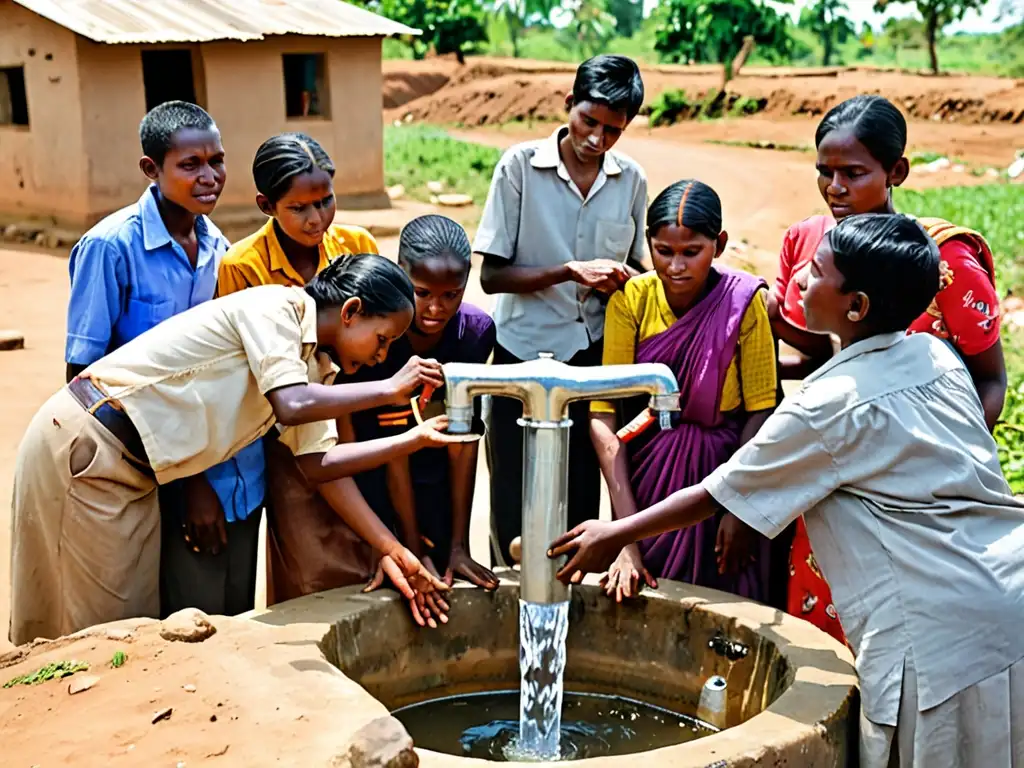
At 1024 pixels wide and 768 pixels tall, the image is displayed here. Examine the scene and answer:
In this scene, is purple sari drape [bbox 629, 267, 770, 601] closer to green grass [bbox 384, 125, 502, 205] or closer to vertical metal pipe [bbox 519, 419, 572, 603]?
vertical metal pipe [bbox 519, 419, 572, 603]

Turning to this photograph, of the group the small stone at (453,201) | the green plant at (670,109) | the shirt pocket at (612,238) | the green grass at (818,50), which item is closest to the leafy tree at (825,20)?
the green grass at (818,50)

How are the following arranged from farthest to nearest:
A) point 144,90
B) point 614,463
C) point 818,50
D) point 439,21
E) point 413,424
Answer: point 818,50
point 439,21
point 144,90
point 413,424
point 614,463

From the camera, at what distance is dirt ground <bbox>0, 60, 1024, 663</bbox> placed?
23.4ft

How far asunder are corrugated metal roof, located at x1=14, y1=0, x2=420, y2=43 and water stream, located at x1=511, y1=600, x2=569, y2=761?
8.92 m

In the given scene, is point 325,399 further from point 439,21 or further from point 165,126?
point 439,21

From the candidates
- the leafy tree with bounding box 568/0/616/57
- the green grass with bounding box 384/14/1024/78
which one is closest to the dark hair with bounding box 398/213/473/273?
the green grass with bounding box 384/14/1024/78

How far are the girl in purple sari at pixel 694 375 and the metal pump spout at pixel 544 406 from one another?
563 mm

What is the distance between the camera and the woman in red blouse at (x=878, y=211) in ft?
9.01

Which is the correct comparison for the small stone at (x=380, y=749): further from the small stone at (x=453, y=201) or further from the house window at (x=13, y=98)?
the small stone at (x=453, y=201)

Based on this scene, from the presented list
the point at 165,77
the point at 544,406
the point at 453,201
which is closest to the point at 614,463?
the point at 544,406

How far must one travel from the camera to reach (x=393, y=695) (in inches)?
104

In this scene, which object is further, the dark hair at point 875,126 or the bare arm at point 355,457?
the dark hair at point 875,126

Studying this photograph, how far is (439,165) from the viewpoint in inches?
603

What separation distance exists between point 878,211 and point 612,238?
767 mm
